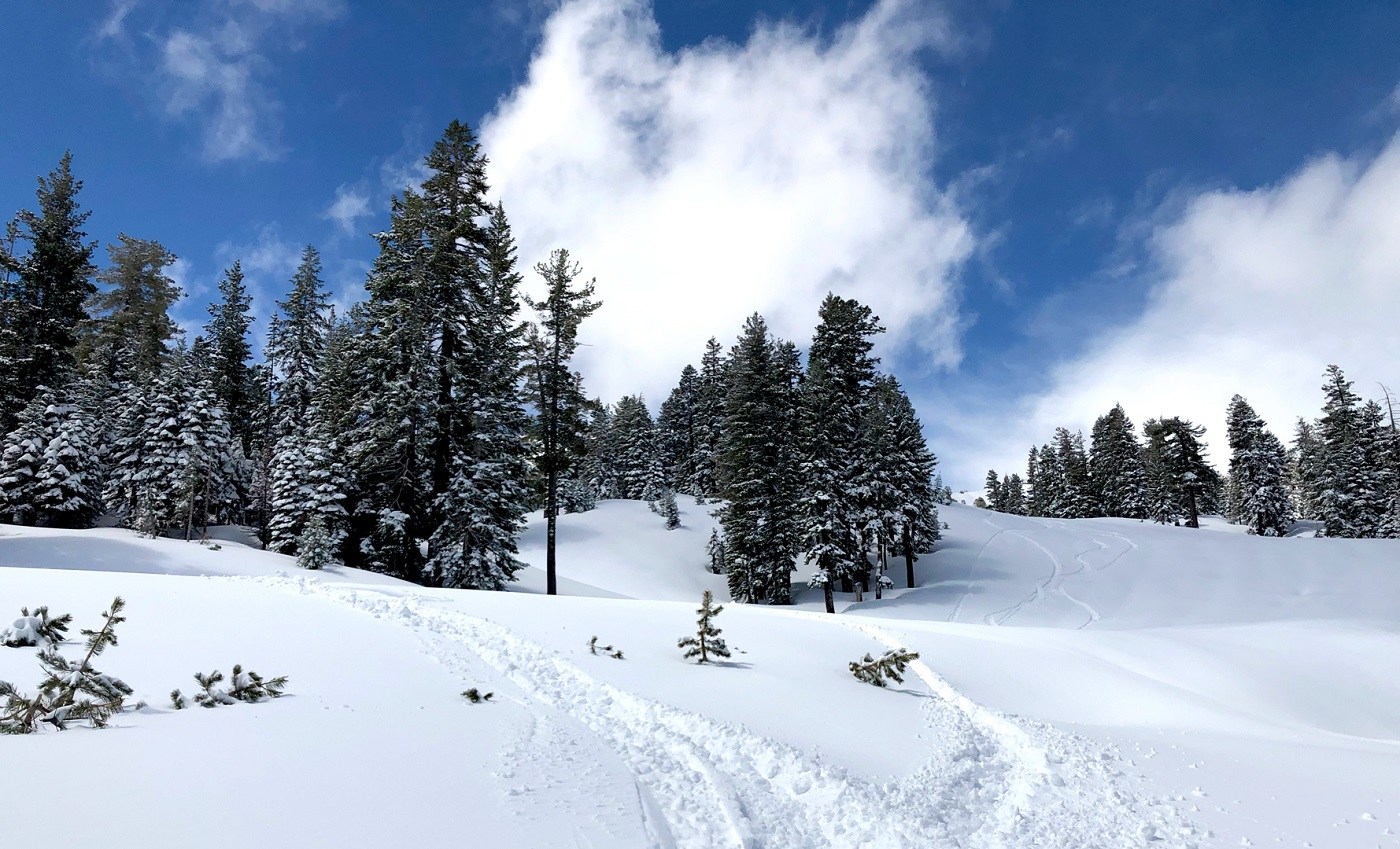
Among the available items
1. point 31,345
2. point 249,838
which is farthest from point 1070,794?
point 31,345

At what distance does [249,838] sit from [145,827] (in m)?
0.49

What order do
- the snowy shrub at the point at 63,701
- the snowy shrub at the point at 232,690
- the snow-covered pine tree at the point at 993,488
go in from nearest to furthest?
the snowy shrub at the point at 63,701 < the snowy shrub at the point at 232,690 < the snow-covered pine tree at the point at 993,488

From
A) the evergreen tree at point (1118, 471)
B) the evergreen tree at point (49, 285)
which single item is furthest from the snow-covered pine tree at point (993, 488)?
the evergreen tree at point (49, 285)

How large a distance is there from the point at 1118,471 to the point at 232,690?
7859 centimetres

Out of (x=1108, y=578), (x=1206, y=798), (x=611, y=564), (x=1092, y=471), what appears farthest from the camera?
(x=1092, y=471)

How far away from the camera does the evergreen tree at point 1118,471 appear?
65875mm

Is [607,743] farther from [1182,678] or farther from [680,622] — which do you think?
[1182,678]

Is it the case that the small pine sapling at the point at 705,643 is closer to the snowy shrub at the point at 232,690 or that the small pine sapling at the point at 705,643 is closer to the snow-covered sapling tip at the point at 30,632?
the snowy shrub at the point at 232,690

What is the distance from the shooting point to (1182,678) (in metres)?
12.8

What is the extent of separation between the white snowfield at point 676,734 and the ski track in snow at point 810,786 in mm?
33

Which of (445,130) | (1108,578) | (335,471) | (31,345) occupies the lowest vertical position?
(1108,578)

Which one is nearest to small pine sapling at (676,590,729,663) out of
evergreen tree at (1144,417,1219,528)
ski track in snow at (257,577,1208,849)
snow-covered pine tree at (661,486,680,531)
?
ski track in snow at (257,577,1208,849)

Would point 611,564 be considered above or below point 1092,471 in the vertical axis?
below

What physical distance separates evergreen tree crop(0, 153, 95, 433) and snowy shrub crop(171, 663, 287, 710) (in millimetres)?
31344
